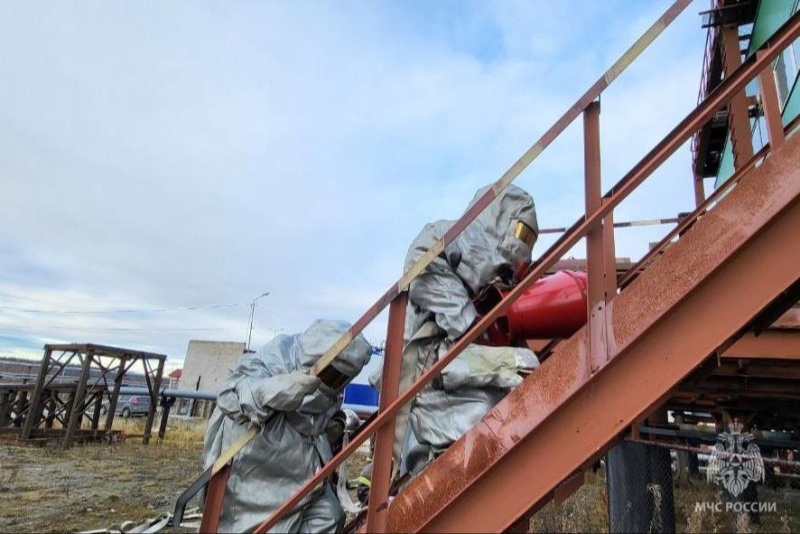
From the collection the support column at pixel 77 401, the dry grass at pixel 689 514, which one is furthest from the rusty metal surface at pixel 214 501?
the support column at pixel 77 401

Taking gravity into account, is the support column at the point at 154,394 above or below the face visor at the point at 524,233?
below

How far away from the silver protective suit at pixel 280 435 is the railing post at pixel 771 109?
220 centimetres

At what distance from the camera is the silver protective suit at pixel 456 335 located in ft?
8.39

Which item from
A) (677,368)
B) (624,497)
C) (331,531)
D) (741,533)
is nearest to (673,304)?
(677,368)

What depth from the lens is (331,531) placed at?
9.29 feet

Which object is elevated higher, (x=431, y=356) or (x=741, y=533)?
(x=431, y=356)

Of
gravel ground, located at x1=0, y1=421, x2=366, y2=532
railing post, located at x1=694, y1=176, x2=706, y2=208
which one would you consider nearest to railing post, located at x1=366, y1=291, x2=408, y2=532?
gravel ground, located at x1=0, y1=421, x2=366, y2=532

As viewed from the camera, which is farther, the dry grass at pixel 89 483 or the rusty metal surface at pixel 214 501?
the dry grass at pixel 89 483

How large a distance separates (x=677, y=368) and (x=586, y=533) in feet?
12.5

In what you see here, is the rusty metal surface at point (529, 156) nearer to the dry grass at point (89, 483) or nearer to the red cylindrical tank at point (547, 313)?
the red cylindrical tank at point (547, 313)

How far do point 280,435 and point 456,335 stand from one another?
3.99ft

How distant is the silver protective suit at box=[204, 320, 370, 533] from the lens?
272 centimetres

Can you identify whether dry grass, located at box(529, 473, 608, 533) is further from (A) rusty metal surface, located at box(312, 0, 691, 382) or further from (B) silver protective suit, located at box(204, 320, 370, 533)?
(A) rusty metal surface, located at box(312, 0, 691, 382)

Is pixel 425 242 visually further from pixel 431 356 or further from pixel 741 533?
pixel 741 533
